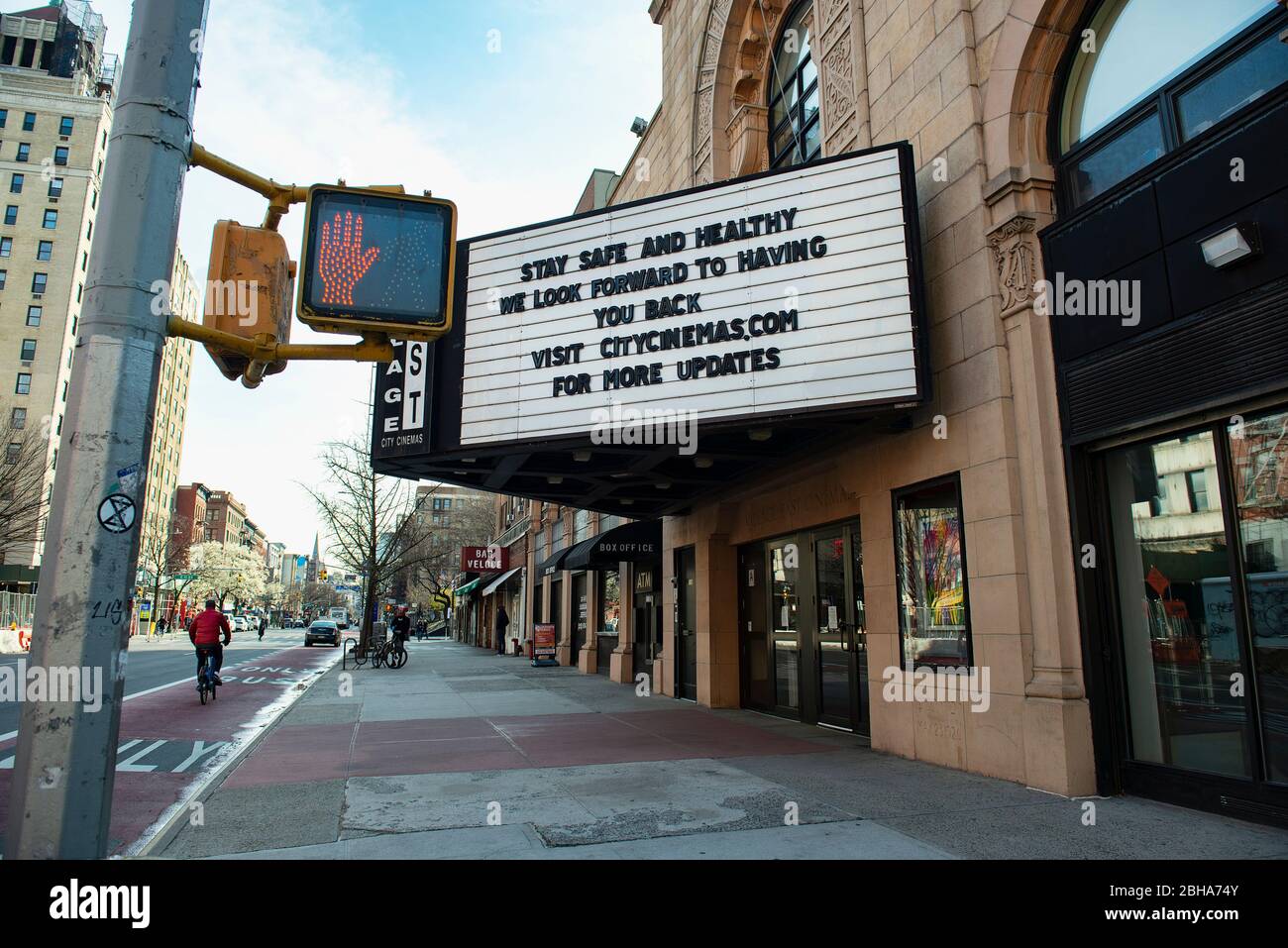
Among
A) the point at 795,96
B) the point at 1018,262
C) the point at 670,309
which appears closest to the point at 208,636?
the point at 670,309

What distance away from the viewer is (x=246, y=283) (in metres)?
3.90

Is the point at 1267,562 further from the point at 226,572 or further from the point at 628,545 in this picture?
the point at 226,572

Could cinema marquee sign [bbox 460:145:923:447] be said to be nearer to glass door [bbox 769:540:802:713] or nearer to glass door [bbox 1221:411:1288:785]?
glass door [bbox 1221:411:1288:785]

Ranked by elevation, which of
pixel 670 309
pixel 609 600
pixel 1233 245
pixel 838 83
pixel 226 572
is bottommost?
pixel 609 600

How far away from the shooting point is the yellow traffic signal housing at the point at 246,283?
385 cm

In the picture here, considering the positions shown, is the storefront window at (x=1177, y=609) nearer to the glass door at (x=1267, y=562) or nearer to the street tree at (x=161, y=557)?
the glass door at (x=1267, y=562)

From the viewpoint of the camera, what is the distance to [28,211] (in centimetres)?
7156

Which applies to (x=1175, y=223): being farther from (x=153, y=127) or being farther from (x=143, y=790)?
(x=143, y=790)

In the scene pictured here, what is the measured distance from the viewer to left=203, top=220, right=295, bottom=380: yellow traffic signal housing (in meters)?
3.85

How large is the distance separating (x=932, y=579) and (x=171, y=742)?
1000 centimetres

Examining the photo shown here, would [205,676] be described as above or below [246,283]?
below
